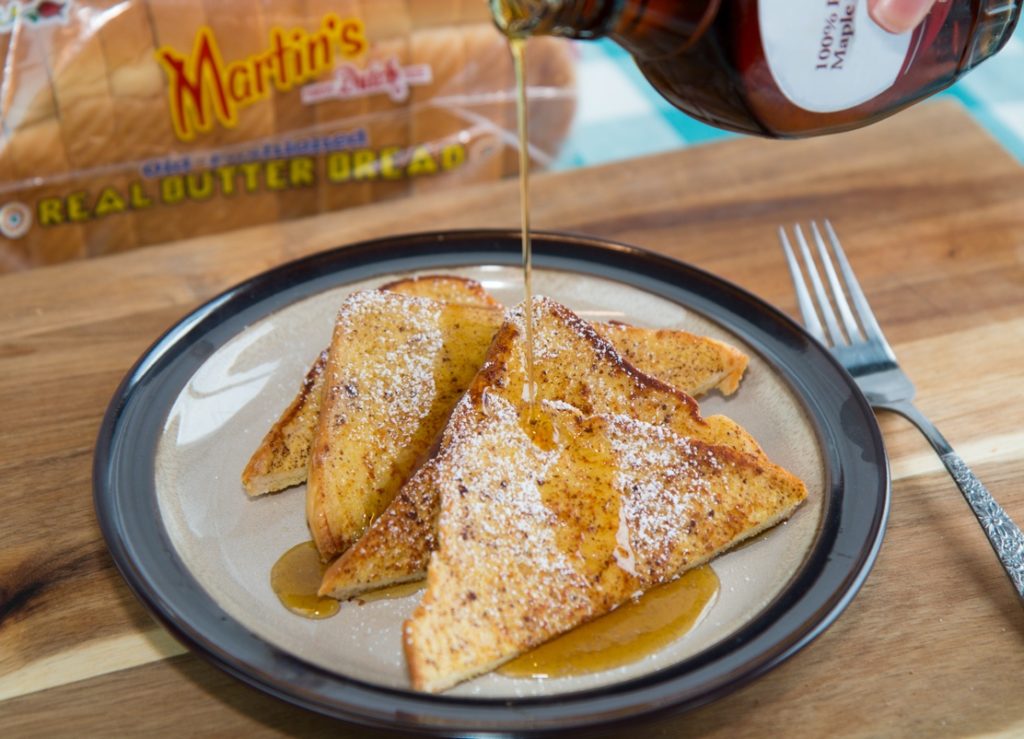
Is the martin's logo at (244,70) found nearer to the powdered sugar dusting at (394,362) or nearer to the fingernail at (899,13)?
the powdered sugar dusting at (394,362)

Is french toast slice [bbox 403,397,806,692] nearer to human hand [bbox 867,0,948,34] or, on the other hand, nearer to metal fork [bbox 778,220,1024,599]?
metal fork [bbox 778,220,1024,599]

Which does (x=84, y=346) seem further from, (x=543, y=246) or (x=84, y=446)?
(x=543, y=246)

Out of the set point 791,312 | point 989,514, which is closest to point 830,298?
point 791,312

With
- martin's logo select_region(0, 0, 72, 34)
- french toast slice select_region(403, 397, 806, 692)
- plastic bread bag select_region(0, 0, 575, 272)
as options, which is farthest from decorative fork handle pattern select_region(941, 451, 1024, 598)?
martin's logo select_region(0, 0, 72, 34)

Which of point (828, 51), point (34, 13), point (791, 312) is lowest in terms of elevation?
point (791, 312)

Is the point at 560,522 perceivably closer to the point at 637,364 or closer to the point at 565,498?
the point at 565,498
